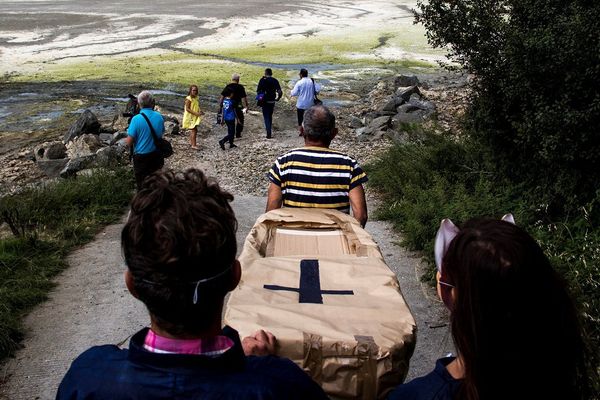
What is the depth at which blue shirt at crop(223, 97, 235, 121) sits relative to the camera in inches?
542

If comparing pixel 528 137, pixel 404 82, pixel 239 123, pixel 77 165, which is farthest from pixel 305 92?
pixel 528 137

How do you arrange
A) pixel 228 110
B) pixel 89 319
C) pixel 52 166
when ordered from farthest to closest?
1. pixel 228 110
2. pixel 52 166
3. pixel 89 319

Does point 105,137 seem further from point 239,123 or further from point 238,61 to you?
point 238,61

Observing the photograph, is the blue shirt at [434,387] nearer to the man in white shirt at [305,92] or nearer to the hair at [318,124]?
the hair at [318,124]

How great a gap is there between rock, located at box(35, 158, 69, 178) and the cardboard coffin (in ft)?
33.3

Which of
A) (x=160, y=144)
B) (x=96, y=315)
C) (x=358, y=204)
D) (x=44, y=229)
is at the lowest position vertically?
(x=44, y=229)

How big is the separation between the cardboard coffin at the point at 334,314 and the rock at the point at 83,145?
1036 cm

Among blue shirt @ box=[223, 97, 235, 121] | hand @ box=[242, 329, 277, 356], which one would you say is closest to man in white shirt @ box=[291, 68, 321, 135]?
blue shirt @ box=[223, 97, 235, 121]

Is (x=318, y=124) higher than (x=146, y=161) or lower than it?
higher

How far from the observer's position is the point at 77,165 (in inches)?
458

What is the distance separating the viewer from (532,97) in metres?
6.46

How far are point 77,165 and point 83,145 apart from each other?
1658 mm

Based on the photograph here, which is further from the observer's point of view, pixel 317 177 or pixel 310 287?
pixel 317 177

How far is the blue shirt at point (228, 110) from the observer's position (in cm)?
1377
